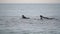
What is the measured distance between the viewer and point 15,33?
13.0 feet

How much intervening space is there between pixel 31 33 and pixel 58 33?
2.53 feet

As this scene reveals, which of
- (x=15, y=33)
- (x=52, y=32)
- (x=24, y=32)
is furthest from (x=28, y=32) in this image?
(x=52, y=32)

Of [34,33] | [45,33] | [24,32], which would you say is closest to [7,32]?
[24,32]

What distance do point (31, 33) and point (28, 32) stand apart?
0.47 ft

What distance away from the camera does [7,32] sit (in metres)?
4.10

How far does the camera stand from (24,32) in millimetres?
4141

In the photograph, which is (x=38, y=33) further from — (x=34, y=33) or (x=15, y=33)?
(x=15, y=33)

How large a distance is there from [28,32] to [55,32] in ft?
2.62

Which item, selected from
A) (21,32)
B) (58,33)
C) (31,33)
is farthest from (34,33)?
(58,33)

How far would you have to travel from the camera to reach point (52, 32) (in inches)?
163

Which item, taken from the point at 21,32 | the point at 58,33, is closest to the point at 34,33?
the point at 21,32

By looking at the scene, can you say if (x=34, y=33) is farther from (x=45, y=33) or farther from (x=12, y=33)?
(x=12, y=33)

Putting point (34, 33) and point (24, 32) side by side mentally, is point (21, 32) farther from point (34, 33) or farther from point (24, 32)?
point (34, 33)

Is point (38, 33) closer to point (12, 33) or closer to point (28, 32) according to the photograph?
point (28, 32)
